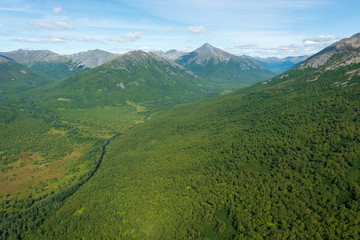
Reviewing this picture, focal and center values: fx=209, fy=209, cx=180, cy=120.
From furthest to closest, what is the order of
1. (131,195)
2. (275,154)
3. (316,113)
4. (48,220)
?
(316,113), (275,154), (131,195), (48,220)

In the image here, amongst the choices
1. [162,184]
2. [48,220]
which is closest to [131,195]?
[162,184]

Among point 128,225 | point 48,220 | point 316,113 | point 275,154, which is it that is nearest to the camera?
point 128,225

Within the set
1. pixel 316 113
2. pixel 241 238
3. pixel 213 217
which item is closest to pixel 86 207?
pixel 213 217

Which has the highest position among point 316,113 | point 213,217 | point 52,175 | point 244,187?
point 316,113

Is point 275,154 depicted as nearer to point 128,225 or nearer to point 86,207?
point 128,225

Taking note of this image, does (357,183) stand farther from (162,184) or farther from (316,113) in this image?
(162,184)

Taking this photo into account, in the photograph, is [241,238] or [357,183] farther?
[357,183]

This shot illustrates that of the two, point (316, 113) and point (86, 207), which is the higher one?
point (316, 113)
